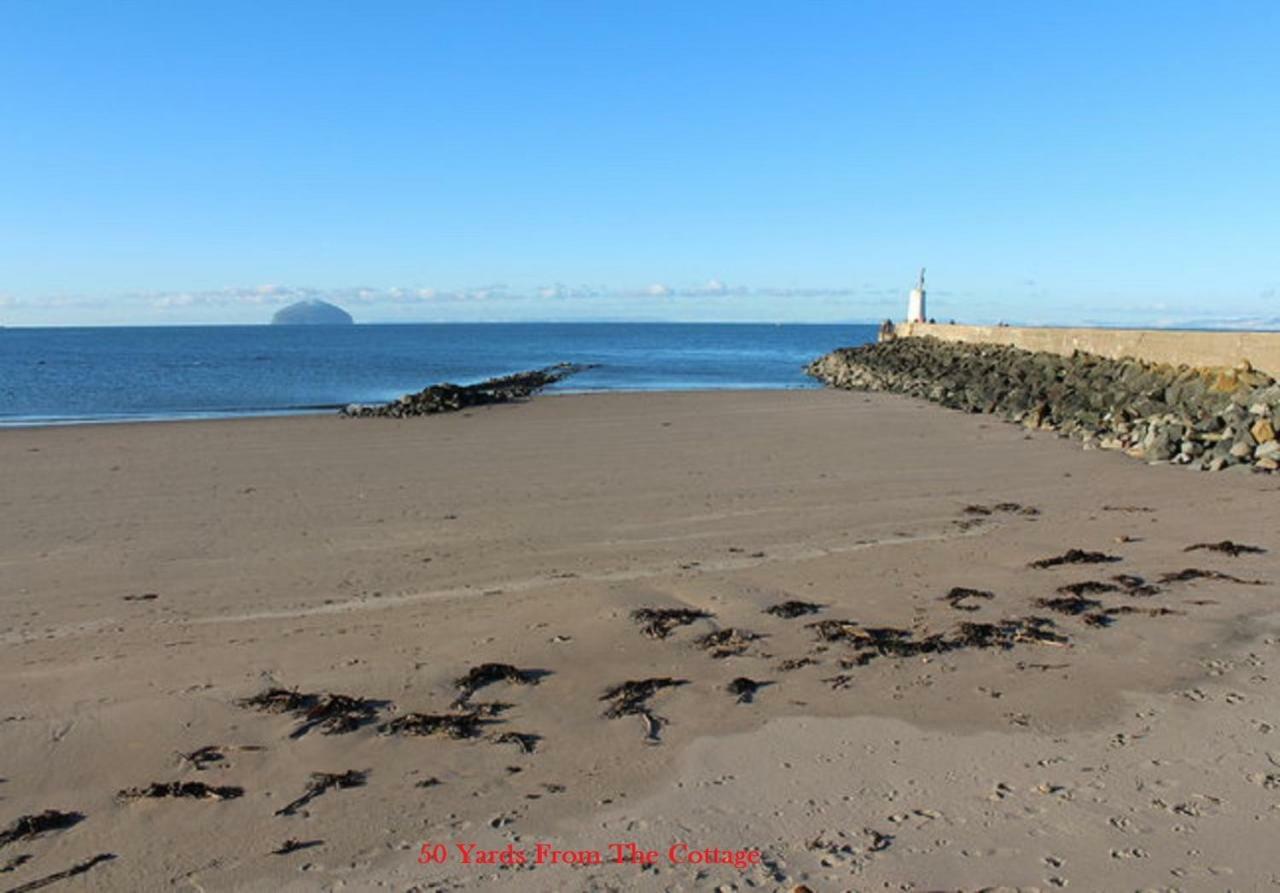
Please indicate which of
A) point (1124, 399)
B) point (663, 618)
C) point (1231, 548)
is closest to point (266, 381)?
point (1124, 399)

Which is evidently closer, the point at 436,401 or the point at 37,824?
the point at 37,824

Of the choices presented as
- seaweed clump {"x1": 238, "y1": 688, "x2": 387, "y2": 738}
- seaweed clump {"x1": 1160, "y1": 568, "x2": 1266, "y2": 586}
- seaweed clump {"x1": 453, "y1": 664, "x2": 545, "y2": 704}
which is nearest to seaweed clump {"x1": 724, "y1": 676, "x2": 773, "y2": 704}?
seaweed clump {"x1": 453, "y1": 664, "x2": 545, "y2": 704}

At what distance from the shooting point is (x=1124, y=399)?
18234mm

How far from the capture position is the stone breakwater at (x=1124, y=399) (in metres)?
13.5

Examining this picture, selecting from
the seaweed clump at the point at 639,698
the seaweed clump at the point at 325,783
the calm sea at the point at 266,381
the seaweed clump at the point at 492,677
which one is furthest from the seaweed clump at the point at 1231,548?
the calm sea at the point at 266,381

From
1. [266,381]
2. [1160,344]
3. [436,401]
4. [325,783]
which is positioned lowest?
[325,783]

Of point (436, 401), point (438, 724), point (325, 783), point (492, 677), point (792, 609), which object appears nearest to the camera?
point (325, 783)

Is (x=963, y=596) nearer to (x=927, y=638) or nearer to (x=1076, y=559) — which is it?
(x=927, y=638)

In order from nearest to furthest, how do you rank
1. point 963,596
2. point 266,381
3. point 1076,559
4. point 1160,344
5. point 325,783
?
1. point 325,783
2. point 963,596
3. point 1076,559
4. point 1160,344
5. point 266,381

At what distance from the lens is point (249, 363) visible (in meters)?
55.5

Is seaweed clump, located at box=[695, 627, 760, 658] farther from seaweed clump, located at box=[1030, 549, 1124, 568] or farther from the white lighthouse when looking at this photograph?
the white lighthouse

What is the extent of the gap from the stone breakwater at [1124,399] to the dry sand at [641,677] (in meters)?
1.84

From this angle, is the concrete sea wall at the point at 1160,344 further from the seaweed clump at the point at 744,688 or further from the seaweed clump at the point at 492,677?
the seaweed clump at the point at 492,677

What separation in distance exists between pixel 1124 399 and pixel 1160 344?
9.55ft
